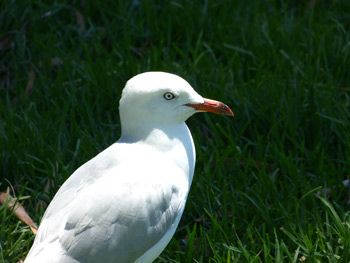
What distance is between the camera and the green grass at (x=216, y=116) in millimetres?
3922

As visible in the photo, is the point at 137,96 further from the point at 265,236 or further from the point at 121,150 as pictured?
the point at 265,236

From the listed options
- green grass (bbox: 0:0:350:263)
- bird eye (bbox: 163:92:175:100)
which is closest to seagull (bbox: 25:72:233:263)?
bird eye (bbox: 163:92:175:100)

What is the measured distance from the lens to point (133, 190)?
328cm

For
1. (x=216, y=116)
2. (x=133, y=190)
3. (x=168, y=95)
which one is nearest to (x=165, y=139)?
(x=168, y=95)

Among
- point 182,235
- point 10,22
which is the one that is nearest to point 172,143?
point 182,235

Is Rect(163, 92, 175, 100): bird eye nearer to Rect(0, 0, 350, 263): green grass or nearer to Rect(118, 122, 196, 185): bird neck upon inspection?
Rect(118, 122, 196, 185): bird neck

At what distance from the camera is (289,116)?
469cm

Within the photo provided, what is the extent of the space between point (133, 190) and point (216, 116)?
1696 millimetres

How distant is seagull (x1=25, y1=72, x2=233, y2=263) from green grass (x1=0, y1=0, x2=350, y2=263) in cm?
47

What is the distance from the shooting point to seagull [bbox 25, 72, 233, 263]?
10.5 ft

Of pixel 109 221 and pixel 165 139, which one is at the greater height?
pixel 165 139

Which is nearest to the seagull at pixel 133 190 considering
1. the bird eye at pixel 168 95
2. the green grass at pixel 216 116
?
the bird eye at pixel 168 95

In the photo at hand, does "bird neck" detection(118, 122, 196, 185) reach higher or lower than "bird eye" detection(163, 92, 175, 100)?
lower

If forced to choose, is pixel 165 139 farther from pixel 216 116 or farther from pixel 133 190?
pixel 216 116
